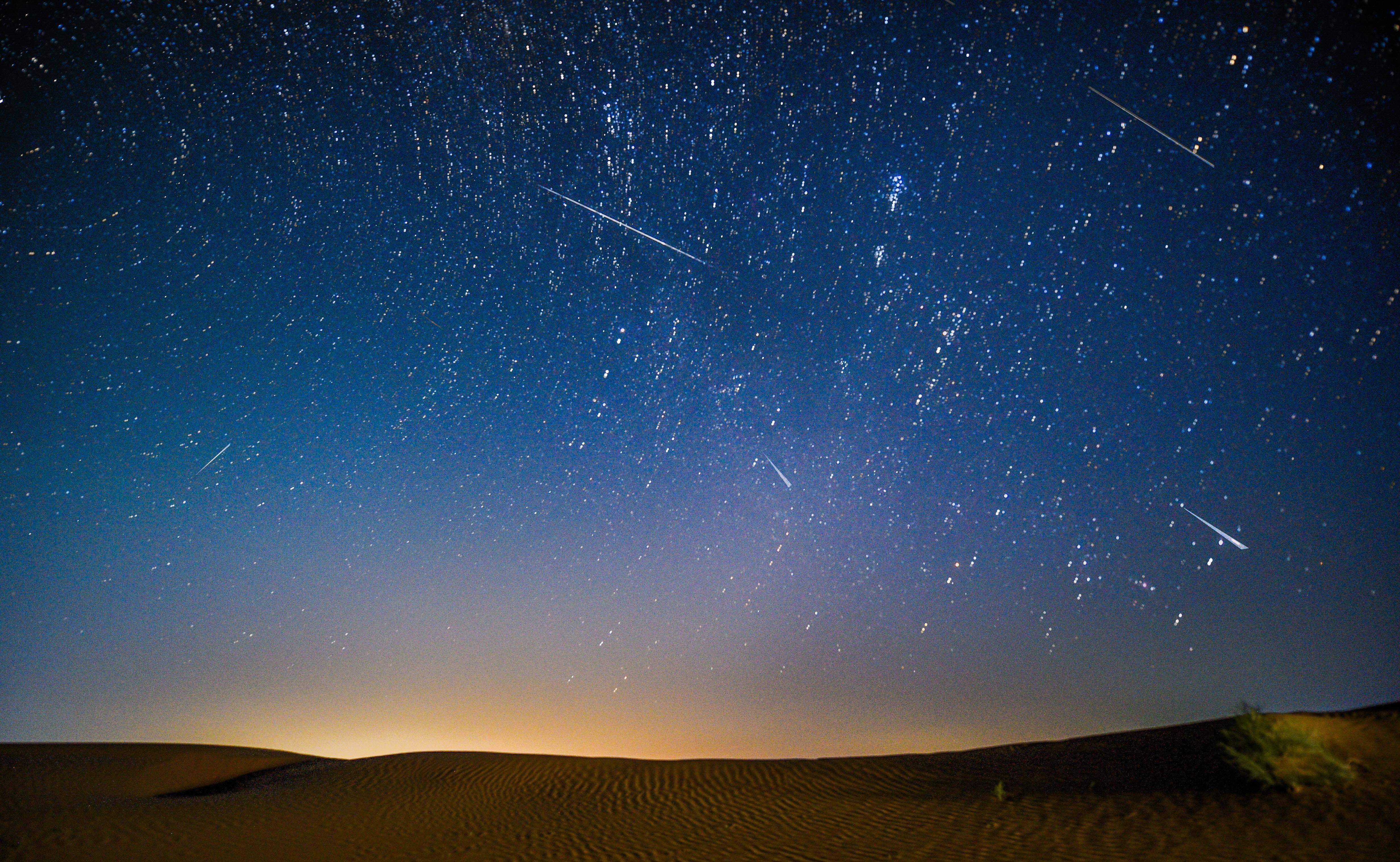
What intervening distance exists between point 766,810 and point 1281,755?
869 centimetres

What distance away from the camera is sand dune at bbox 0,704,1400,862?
9.00 m

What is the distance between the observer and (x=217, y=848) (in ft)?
37.1

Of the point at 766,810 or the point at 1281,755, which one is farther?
the point at 766,810

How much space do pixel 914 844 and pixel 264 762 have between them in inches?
995

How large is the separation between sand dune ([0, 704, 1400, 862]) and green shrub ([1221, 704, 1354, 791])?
28 cm

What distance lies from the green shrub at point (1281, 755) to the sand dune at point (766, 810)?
0.92 feet

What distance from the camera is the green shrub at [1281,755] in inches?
388

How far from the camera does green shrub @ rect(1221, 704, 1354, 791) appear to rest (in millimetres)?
9852

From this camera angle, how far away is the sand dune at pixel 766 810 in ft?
29.5

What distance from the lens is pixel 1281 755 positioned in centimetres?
1030

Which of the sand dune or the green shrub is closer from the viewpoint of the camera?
the sand dune

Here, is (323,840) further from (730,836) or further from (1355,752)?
(1355,752)

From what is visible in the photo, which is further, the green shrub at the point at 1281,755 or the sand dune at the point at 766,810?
the green shrub at the point at 1281,755

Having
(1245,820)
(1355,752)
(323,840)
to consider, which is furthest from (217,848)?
(1355,752)
